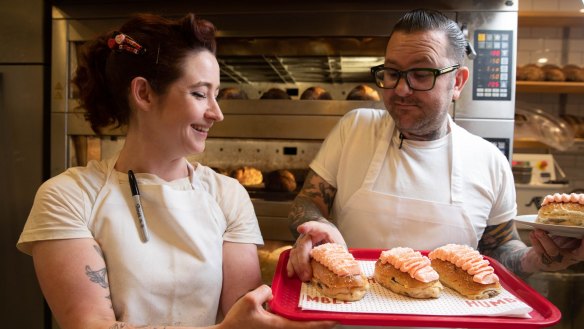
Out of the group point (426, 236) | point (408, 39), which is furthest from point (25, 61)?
point (426, 236)

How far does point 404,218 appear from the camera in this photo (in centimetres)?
165

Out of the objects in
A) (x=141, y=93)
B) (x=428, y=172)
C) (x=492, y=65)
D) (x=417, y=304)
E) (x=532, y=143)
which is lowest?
(x=417, y=304)

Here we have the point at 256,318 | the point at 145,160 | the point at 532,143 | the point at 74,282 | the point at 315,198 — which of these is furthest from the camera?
the point at 532,143

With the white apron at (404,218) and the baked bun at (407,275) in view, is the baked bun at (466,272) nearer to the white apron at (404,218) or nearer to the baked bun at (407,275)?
the baked bun at (407,275)

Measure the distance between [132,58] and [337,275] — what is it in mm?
821

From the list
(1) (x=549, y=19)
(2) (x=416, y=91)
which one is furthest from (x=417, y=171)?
(1) (x=549, y=19)

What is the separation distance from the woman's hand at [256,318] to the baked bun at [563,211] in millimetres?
748

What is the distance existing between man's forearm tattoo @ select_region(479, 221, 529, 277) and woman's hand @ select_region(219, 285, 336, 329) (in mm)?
883

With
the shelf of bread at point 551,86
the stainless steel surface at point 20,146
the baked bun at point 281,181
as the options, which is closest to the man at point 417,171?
the baked bun at point 281,181

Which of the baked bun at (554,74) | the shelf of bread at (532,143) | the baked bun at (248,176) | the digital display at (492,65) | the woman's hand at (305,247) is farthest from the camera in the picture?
the baked bun at (554,74)

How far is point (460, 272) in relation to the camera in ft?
4.23

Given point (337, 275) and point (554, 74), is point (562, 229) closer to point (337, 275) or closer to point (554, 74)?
point (337, 275)

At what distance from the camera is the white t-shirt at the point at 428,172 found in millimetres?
1673

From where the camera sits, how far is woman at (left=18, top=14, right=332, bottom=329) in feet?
3.78
